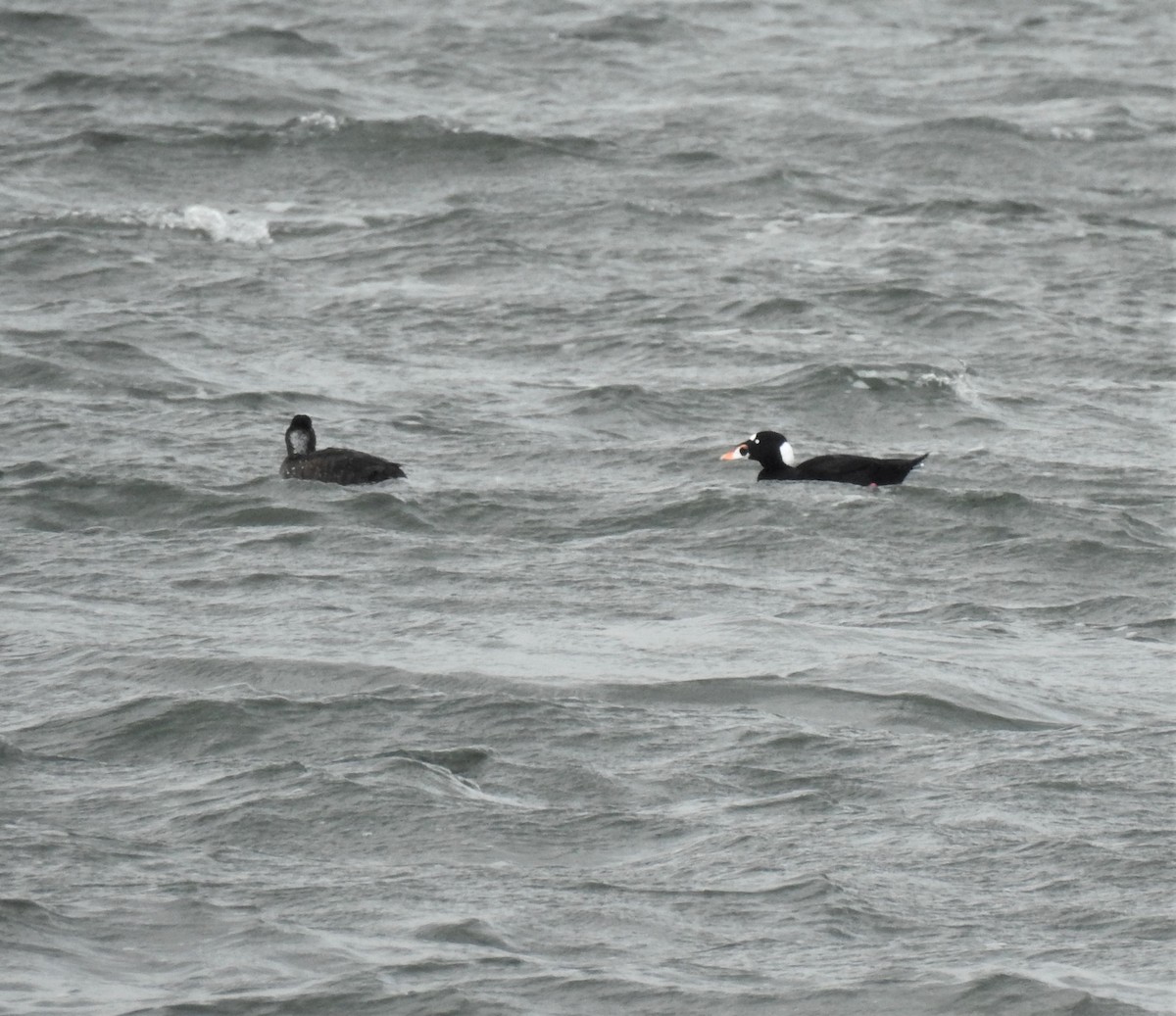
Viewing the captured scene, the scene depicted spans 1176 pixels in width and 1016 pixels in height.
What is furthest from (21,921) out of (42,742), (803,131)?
(803,131)

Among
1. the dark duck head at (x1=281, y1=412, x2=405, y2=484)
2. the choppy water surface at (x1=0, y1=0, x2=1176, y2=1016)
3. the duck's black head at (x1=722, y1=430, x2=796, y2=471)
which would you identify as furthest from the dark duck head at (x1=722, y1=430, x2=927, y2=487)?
the dark duck head at (x1=281, y1=412, x2=405, y2=484)

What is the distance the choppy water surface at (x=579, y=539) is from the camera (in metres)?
8.23

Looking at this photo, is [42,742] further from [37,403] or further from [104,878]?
[37,403]

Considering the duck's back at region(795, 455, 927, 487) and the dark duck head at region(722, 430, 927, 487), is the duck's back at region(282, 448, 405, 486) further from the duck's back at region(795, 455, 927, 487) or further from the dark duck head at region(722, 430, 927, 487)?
the duck's back at region(795, 455, 927, 487)

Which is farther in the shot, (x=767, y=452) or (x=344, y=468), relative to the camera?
(x=767, y=452)

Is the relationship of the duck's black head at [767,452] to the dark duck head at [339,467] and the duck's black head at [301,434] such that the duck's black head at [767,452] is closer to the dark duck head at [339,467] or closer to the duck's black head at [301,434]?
the dark duck head at [339,467]

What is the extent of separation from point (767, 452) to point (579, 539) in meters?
2.28

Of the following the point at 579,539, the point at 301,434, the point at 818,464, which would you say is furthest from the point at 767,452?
the point at 301,434

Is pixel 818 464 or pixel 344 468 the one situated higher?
pixel 344 468

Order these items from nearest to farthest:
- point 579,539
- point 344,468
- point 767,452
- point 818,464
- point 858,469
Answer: point 579,539 → point 344,468 → point 858,469 → point 818,464 → point 767,452

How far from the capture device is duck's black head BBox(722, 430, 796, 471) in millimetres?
15609

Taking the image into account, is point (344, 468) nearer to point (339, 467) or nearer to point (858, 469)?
point (339, 467)

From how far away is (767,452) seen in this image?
1563 centimetres

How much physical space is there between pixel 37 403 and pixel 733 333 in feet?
17.6
